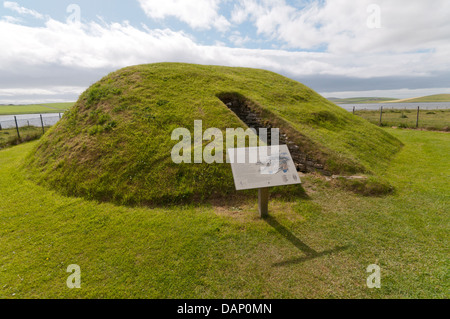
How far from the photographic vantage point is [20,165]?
9.05 meters

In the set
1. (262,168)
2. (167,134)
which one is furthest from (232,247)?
(167,134)

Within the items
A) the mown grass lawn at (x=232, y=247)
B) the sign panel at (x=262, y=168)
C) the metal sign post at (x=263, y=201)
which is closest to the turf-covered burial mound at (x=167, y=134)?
the mown grass lawn at (x=232, y=247)

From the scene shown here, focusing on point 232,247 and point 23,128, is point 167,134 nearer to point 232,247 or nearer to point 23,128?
point 232,247

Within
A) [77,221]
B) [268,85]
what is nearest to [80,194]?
[77,221]

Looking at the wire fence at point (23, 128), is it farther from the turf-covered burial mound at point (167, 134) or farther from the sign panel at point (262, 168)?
the sign panel at point (262, 168)

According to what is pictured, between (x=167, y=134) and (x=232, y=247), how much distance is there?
515 centimetres

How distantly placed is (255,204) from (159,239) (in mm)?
2793

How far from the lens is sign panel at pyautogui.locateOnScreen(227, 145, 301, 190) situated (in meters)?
4.79

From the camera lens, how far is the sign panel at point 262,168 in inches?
188

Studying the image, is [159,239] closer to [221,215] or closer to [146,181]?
[221,215]

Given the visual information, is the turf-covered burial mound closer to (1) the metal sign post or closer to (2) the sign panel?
(1) the metal sign post

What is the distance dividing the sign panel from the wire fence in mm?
17203

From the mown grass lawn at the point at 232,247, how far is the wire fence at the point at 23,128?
13386mm
